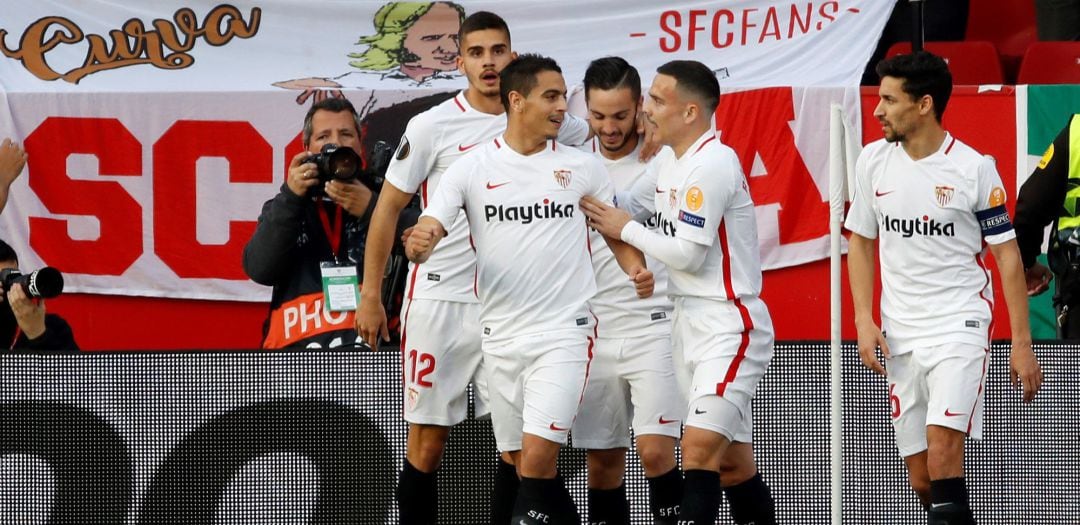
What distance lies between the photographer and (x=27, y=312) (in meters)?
6.88

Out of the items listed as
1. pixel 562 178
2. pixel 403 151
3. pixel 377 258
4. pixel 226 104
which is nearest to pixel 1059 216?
pixel 562 178

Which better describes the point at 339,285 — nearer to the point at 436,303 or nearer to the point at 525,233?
the point at 436,303

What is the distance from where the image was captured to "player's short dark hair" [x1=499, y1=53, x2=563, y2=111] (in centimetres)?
551

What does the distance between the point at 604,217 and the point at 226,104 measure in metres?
4.22

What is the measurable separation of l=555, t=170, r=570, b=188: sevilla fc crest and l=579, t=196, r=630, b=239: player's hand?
9cm

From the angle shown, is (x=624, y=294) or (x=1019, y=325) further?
(x=624, y=294)

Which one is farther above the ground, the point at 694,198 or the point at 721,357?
the point at 694,198

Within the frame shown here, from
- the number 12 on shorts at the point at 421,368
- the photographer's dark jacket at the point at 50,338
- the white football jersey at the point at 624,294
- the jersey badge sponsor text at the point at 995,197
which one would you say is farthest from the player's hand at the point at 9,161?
the jersey badge sponsor text at the point at 995,197

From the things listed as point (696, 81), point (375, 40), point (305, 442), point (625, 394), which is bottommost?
point (305, 442)

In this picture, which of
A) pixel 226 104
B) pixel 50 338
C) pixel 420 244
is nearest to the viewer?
pixel 420 244

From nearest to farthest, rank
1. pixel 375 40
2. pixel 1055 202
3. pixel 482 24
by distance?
pixel 482 24 → pixel 1055 202 → pixel 375 40

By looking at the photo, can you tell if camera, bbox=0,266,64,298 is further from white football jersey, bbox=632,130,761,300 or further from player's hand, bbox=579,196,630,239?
white football jersey, bbox=632,130,761,300

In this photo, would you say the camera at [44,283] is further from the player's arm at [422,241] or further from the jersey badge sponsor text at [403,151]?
the player's arm at [422,241]

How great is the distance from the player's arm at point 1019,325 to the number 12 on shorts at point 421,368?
7.00 ft
